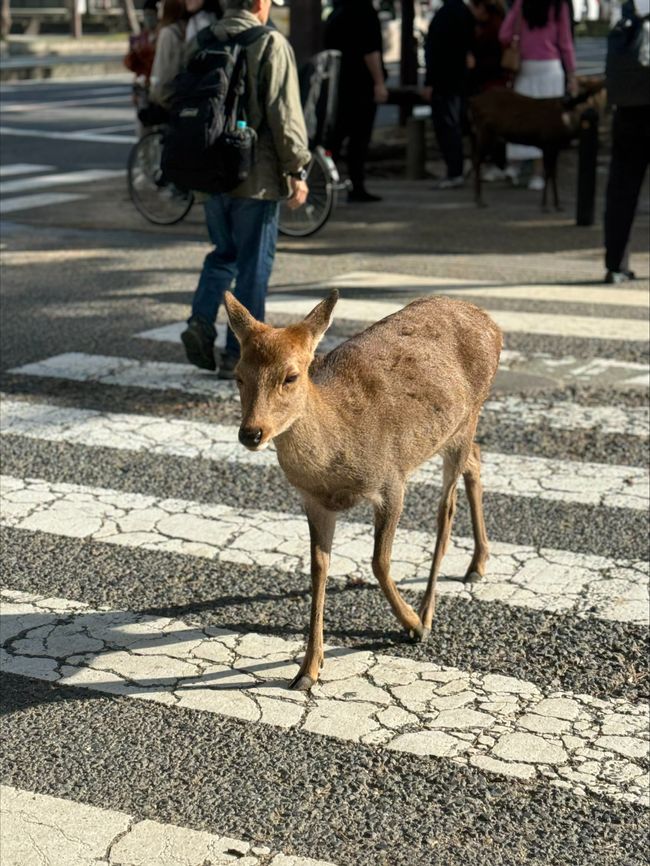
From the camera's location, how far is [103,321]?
920cm

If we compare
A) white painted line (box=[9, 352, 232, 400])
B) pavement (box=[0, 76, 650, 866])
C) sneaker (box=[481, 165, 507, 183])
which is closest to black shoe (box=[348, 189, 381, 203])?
sneaker (box=[481, 165, 507, 183])

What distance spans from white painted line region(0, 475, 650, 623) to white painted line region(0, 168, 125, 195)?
1013 centimetres

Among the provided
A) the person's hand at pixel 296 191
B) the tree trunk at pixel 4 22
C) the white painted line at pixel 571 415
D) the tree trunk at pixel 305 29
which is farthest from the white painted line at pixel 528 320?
the tree trunk at pixel 4 22

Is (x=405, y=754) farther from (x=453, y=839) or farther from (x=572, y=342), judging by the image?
(x=572, y=342)

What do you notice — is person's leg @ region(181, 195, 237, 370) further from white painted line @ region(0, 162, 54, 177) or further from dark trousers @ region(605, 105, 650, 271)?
white painted line @ region(0, 162, 54, 177)

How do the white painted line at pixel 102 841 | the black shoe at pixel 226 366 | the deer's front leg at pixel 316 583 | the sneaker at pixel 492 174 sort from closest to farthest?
the white painted line at pixel 102 841
the deer's front leg at pixel 316 583
the black shoe at pixel 226 366
the sneaker at pixel 492 174

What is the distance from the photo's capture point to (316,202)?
1280cm

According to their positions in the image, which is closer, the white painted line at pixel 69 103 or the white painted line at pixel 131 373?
the white painted line at pixel 131 373

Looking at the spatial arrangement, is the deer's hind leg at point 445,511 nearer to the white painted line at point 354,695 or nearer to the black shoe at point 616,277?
the white painted line at point 354,695

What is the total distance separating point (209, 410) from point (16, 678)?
308 centimetres

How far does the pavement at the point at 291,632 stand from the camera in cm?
357

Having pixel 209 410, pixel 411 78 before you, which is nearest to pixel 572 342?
pixel 209 410

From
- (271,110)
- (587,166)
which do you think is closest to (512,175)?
(587,166)

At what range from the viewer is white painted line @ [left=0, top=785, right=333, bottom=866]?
3.40 m
